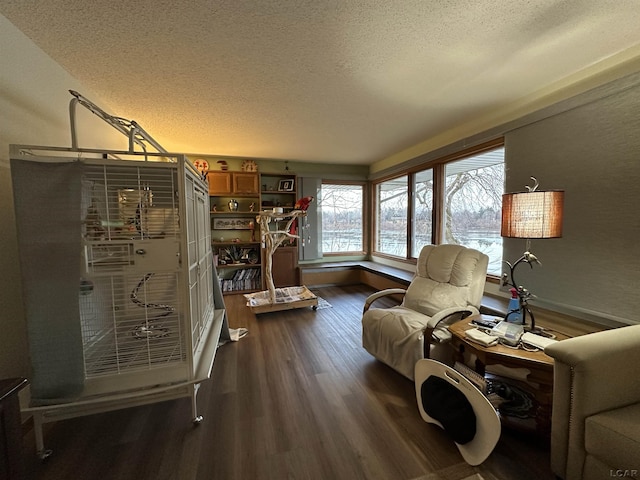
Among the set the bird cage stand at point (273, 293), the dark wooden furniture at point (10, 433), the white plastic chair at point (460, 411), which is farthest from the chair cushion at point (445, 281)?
the dark wooden furniture at point (10, 433)

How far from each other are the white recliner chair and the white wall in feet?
7.67

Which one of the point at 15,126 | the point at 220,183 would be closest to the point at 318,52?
the point at 15,126

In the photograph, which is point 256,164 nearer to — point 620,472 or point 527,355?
point 527,355

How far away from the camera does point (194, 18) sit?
1.51 m

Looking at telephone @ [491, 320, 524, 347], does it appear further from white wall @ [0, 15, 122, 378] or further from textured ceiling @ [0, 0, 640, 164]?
white wall @ [0, 15, 122, 378]

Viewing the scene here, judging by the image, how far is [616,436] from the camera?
1026 millimetres

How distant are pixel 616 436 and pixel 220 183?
500 centimetres

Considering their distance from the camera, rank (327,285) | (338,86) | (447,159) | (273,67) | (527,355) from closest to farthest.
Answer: (527,355) → (273,67) → (338,86) → (447,159) → (327,285)

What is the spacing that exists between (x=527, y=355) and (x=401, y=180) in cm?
371

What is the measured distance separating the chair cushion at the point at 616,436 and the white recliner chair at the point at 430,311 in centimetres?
86

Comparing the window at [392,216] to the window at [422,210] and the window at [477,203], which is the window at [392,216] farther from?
the window at [477,203]

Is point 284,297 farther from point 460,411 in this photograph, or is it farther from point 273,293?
point 460,411

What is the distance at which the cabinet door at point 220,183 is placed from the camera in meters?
4.56

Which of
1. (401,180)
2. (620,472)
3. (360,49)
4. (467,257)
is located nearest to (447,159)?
(401,180)
